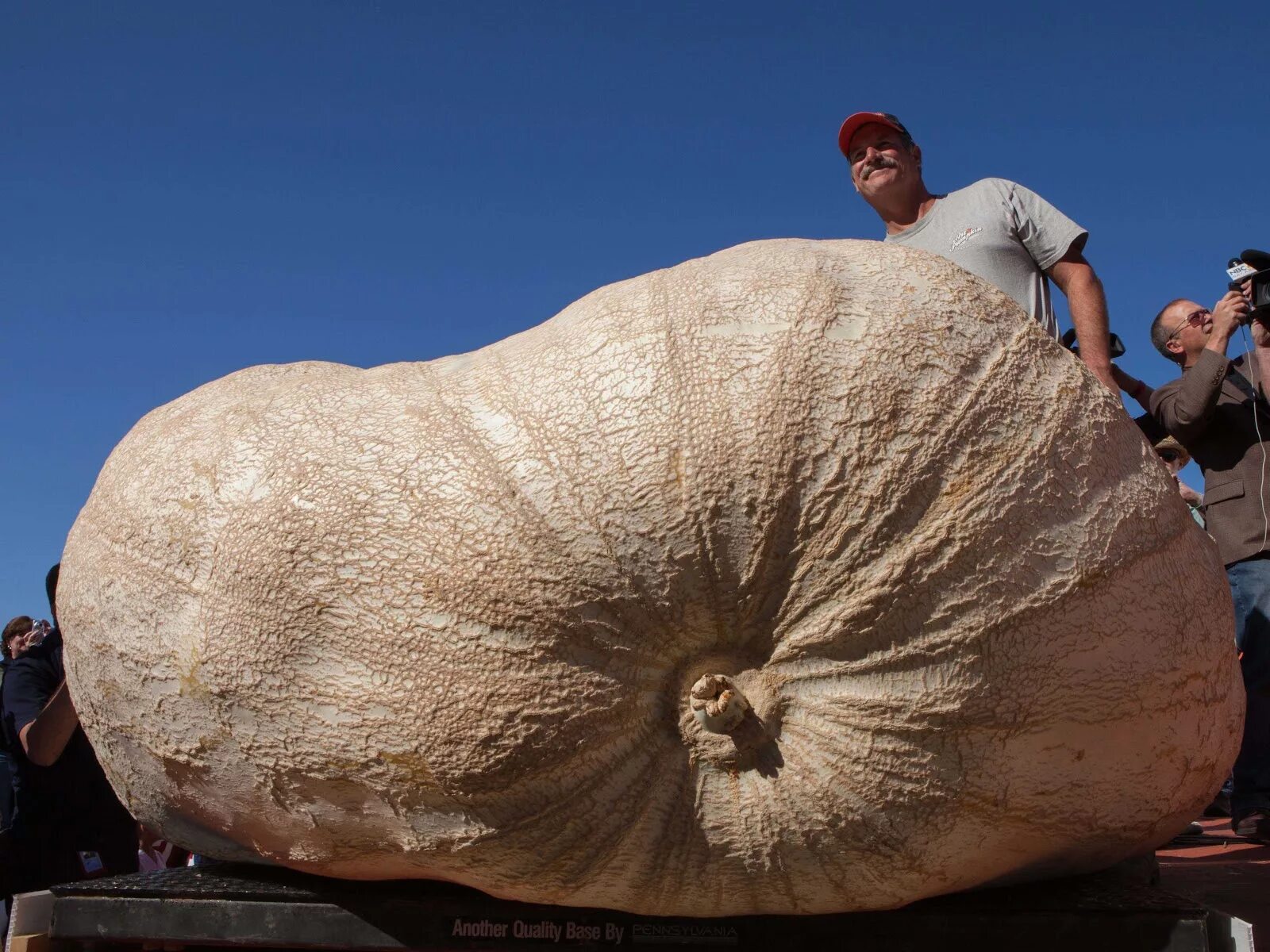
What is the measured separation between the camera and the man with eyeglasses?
3.66 meters

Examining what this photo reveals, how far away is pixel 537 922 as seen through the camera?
214 cm

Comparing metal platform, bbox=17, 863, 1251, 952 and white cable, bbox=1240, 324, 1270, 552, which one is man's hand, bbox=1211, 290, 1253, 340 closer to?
white cable, bbox=1240, 324, 1270, 552

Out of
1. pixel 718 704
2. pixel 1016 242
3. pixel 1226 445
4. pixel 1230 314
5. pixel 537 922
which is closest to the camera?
pixel 718 704

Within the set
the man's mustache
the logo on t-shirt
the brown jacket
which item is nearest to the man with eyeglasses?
the brown jacket

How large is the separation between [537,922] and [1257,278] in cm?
342

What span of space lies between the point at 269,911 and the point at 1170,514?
78.7 inches

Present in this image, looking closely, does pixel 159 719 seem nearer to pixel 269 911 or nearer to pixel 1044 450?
pixel 269 911

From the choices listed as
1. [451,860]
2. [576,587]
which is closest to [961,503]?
[576,587]

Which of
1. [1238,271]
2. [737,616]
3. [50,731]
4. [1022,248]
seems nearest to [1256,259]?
[1238,271]

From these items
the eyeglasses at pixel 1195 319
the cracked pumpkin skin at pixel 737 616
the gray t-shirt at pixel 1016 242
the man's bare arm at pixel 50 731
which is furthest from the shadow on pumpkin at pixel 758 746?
the eyeglasses at pixel 1195 319

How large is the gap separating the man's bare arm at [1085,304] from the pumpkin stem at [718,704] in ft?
5.14

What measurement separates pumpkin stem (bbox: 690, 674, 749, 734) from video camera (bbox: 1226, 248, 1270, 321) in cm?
303

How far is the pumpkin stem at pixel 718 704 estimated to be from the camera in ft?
5.98

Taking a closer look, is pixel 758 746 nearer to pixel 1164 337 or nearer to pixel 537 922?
pixel 537 922
